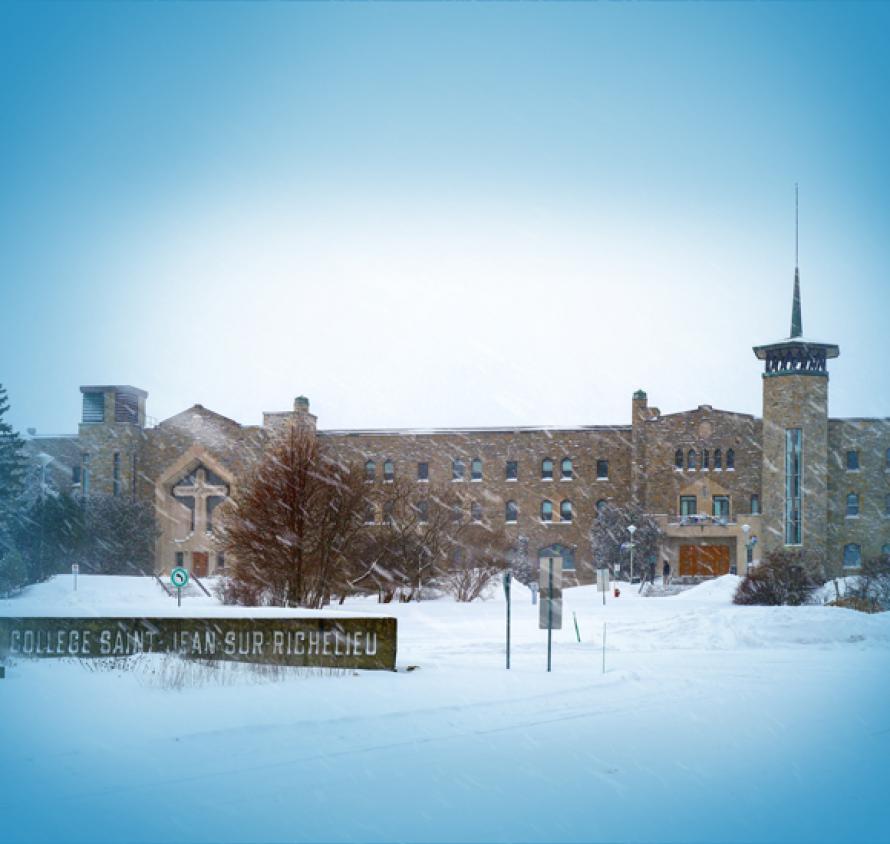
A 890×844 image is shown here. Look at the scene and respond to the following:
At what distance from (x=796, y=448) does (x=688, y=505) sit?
7.24 metres

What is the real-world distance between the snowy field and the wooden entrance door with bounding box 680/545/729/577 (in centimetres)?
3876

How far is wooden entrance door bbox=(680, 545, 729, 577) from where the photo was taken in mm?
58469

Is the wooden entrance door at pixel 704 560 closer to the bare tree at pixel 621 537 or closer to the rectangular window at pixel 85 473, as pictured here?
the bare tree at pixel 621 537

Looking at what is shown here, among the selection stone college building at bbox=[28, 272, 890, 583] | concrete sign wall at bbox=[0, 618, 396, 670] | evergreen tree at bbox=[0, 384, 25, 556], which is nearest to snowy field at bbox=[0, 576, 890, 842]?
concrete sign wall at bbox=[0, 618, 396, 670]

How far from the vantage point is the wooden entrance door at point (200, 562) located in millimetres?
60250

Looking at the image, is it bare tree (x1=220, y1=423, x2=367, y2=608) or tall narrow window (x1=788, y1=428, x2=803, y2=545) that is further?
tall narrow window (x1=788, y1=428, x2=803, y2=545)

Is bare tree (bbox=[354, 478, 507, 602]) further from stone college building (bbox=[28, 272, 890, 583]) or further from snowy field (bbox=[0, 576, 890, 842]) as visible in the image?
snowy field (bbox=[0, 576, 890, 842])

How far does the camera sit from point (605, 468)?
6200cm

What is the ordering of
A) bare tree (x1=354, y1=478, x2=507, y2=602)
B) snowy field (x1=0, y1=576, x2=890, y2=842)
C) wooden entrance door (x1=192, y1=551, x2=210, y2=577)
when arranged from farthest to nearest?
1. wooden entrance door (x1=192, y1=551, x2=210, y2=577)
2. bare tree (x1=354, y1=478, x2=507, y2=602)
3. snowy field (x1=0, y1=576, x2=890, y2=842)

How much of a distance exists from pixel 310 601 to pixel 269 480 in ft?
11.6

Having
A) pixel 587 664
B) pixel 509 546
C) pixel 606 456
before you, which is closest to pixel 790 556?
pixel 509 546

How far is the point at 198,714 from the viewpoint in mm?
12859

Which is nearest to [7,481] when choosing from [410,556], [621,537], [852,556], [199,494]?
[199,494]

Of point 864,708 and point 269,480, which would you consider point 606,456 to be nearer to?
point 269,480
